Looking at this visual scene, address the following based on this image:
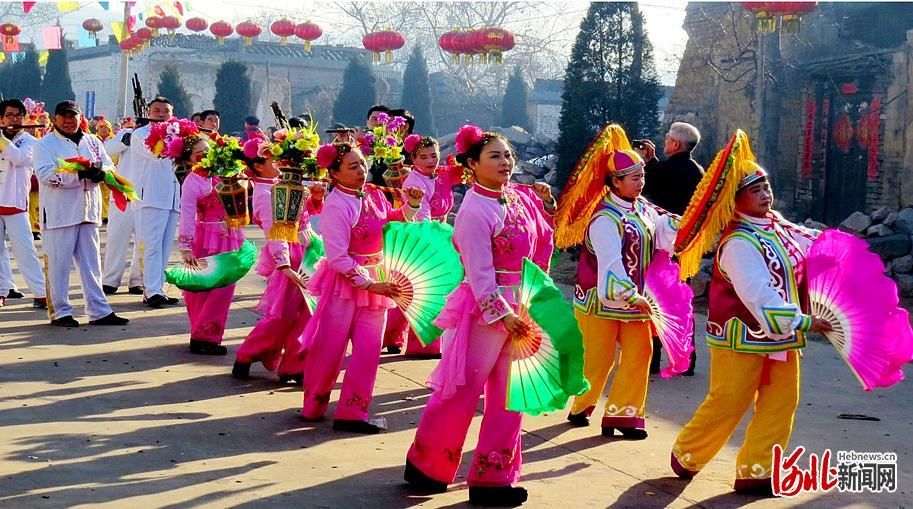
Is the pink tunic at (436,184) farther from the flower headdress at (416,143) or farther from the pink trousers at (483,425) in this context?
the pink trousers at (483,425)

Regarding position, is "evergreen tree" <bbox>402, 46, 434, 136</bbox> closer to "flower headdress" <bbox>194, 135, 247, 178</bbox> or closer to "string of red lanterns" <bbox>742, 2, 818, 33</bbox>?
"string of red lanterns" <bbox>742, 2, 818, 33</bbox>

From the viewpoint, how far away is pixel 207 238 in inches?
362

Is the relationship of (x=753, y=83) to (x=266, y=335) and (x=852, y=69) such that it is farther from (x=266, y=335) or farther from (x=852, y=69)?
(x=266, y=335)

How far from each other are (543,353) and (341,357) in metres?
1.91

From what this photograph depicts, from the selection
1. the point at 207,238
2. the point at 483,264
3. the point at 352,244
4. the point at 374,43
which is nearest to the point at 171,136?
the point at 207,238

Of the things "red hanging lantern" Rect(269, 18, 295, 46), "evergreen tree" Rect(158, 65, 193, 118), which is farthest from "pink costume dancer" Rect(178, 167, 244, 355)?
"evergreen tree" Rect(158, 65, 193, 118)

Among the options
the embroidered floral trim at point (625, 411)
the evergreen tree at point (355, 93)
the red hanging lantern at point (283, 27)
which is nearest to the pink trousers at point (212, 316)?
the embroidered floral trim at point (625, 411)

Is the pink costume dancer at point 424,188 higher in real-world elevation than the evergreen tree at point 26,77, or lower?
lower

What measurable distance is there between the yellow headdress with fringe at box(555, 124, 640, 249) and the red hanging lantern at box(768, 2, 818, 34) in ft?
29.6

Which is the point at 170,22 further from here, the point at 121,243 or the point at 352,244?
the point at 352,244

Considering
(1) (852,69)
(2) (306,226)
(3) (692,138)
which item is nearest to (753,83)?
(1) (852,69)

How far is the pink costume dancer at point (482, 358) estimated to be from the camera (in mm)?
5453

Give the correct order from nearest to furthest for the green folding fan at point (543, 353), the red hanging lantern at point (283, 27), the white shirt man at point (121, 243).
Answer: the green folding fan at point (543, 353)
the white shirt man at point (121, 243)
the red hanging lantern at point (283, 27)

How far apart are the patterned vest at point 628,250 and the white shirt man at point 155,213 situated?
19.0 feet
